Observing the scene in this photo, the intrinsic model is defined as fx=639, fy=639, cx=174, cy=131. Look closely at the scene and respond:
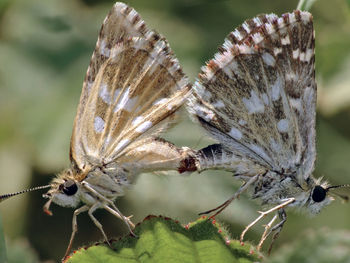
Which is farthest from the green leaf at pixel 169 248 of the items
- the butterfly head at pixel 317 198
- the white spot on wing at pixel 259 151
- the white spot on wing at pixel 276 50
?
the white spot on wing at pixel 276 50

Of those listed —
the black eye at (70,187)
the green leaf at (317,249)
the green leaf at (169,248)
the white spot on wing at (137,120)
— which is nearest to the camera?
the green leaf at (317,249)

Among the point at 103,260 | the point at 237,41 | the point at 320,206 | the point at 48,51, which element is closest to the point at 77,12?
the point at 48,51

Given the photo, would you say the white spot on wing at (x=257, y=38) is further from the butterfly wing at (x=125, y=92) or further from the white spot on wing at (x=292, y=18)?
the butterfly wing at (x=125, y=92)

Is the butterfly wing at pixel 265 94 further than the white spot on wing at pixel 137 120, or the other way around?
the white spot on wing at pixel 137 120

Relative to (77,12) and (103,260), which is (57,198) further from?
(77,12)

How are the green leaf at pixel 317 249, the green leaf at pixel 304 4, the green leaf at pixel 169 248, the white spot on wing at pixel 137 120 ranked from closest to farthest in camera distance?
1. the green leaf at pixel 317 249
2. the green leaf at pixel 169 248
3. the green leaf at pixel 304 4
4. the white spot on wing at pixel 137 120

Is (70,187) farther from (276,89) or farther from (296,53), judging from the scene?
(296,53)

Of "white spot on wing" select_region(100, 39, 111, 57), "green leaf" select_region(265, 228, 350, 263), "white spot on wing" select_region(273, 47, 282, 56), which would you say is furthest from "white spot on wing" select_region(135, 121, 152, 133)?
"green leaf" select_region(265, 228, 350, 263)
